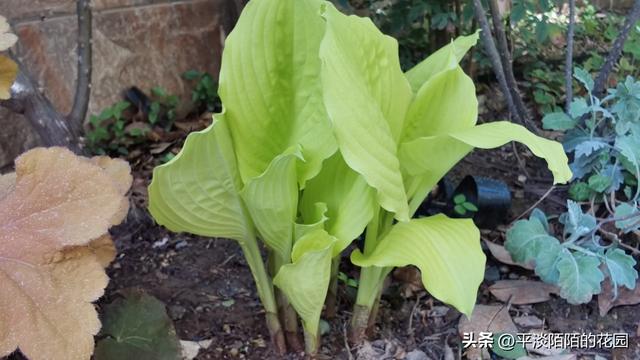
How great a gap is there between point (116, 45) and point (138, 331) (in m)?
1.03

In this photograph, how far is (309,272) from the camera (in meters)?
0.87

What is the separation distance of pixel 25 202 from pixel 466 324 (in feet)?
2.60

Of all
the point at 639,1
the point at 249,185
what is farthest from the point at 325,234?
the point at 639,1

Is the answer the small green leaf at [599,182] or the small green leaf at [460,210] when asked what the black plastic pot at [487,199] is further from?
the small green leaf at [599,182]

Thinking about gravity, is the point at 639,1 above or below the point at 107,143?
above

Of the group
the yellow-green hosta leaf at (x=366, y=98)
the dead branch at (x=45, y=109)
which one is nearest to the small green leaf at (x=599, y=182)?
the yellow-green hosta leaf at (x=366, y=98)

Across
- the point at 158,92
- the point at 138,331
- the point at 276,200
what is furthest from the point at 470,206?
the point at 158,92

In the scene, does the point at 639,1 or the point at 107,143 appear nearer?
the point at 639,1

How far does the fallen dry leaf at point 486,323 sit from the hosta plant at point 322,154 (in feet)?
0.86

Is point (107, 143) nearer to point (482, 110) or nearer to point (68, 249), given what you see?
point (68, 249)

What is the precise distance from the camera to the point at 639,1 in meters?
1.38

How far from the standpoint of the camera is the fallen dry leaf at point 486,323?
1.15m

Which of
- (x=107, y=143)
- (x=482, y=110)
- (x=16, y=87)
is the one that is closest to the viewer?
(x=16, y=87)

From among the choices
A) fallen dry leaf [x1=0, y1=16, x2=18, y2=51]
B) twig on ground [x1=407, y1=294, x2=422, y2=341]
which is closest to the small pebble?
twig on ground [x1=407, y1=294, x2=422, y2=341]
